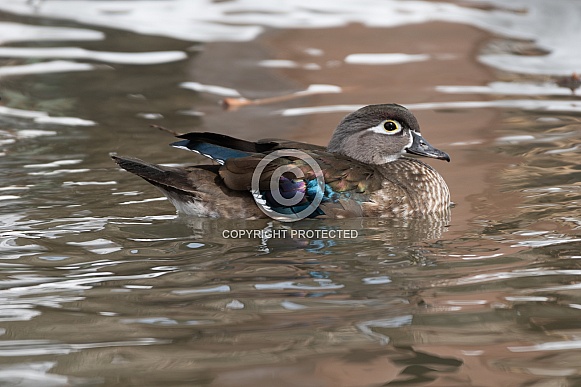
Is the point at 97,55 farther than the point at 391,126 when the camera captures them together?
Yes

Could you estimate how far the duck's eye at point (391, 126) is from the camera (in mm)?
6234

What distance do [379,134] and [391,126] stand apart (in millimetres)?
88

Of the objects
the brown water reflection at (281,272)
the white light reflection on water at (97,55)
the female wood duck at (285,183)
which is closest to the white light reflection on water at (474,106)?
the brown water reflection at (281,272)

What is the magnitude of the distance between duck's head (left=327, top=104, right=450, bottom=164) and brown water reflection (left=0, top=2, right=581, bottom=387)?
0.43m

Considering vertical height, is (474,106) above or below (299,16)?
below

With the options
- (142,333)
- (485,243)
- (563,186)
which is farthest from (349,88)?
(142,333)

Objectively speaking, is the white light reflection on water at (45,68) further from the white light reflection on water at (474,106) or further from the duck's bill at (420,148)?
the duck's bill at (420,148)

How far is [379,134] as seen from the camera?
625 centimetres

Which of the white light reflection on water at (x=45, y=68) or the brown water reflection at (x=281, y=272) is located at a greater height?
the white light reflection on water at (x=45, y=68)

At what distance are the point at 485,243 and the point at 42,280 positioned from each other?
7.11 feet

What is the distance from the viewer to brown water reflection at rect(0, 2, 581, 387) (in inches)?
146

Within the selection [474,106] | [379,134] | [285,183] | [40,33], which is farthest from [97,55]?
[285,183]

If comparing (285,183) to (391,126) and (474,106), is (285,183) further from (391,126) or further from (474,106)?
(474,106)

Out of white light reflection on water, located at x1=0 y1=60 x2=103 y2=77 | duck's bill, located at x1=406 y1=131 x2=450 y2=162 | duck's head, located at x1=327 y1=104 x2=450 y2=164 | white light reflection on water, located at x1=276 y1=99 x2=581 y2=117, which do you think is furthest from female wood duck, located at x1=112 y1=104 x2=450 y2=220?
white light reflection on water, located at x1=0 y1=60 x2=103 y2=77
